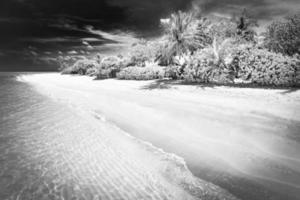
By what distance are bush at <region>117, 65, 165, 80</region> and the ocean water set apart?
49.6 feet

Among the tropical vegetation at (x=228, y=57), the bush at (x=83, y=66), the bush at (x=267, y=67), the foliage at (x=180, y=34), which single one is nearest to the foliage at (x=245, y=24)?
the tropical vegetation at (x=228, y=57)

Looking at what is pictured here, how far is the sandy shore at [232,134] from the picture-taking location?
3.50m

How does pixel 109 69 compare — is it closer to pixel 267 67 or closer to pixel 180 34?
pixel 180 34

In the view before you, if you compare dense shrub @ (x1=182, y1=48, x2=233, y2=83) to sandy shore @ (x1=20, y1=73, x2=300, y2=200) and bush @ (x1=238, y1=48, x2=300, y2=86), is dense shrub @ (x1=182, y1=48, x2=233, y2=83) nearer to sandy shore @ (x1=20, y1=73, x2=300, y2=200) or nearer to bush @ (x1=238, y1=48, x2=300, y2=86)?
bush @ (x1=238, y1=48, x2=300, y2=86)

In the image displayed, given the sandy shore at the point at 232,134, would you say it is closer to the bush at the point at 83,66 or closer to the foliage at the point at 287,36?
the foliage at the point at 287,36

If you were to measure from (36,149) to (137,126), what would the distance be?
11.1 ft

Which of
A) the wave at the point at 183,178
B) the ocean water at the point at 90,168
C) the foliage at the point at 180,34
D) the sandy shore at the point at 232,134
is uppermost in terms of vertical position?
the foliage at the point at 180,34

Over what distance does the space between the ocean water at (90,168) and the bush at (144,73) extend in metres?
15.1

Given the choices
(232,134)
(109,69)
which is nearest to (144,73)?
(109,69)

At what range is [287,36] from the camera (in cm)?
1266

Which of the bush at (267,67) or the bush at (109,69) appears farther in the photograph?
the bush at (109,69)

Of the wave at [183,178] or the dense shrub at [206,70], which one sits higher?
the dense shrub at [206,70]

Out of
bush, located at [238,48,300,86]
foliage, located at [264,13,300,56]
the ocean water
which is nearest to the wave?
the ocean water

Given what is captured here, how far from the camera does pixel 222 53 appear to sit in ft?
47.3
